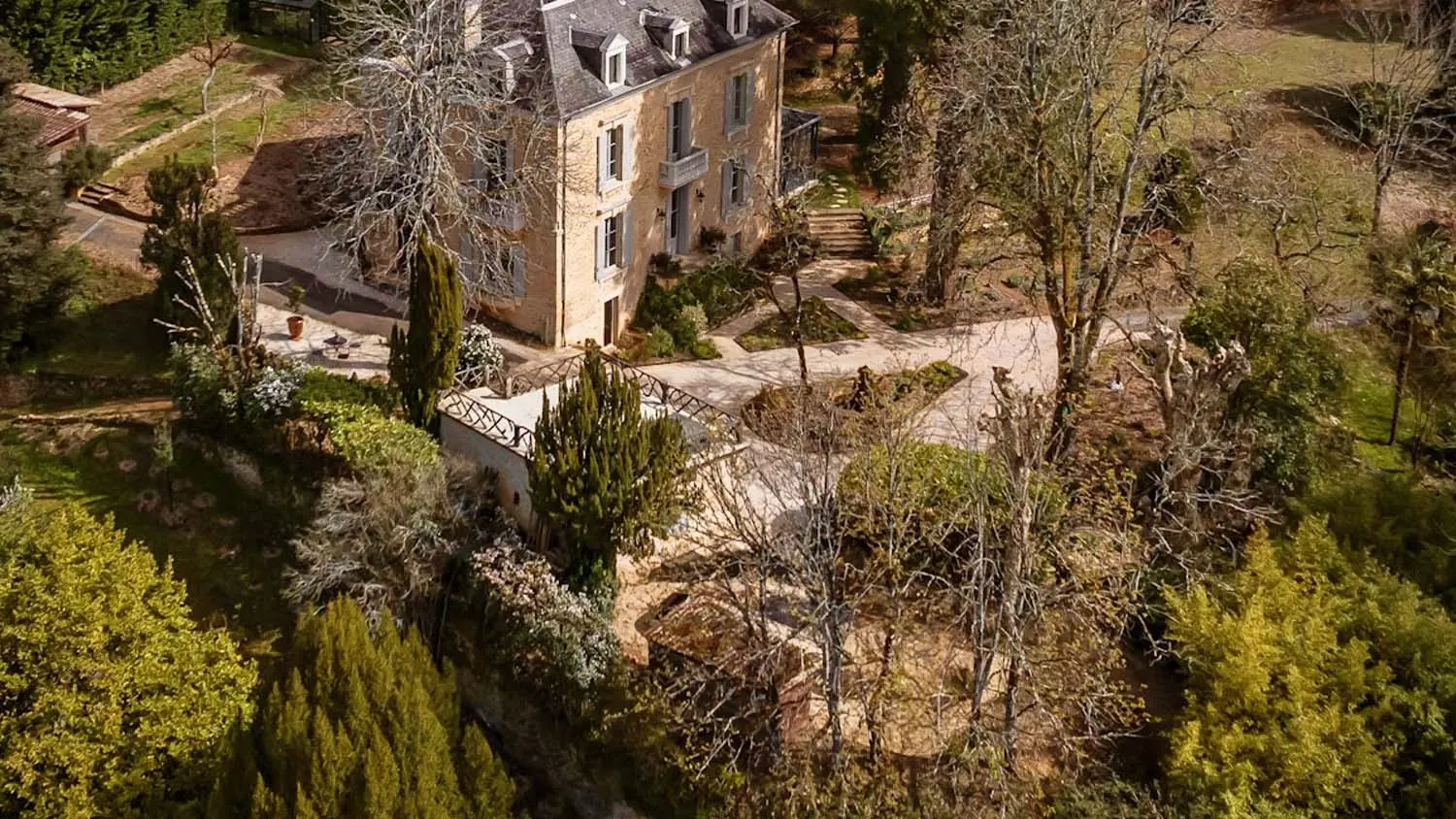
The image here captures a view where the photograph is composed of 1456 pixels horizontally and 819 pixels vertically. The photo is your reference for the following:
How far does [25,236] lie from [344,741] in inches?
761

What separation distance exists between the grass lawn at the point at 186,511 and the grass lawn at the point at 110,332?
254cm

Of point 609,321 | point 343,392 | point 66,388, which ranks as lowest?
point 66,388

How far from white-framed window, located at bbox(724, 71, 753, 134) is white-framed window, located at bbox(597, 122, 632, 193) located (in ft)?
16.8

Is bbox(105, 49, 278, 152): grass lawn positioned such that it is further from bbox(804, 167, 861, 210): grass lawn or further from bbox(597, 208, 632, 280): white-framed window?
bbox(804, 167, 861, 210): grass lawn

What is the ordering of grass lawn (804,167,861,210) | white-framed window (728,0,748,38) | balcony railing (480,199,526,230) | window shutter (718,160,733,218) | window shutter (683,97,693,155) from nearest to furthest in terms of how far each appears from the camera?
1. balcony railing (480,199,526,230)
2. window shutter (683,97,693,155)
3. white-framed window (728,0,748,38)
4. window shutter (718,160,733,218)
5. grass lawn (804,167,861,210)

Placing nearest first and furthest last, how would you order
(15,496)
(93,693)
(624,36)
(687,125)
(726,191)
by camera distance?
(93,693), (15,496), (624,36), (687,125), (726,191)

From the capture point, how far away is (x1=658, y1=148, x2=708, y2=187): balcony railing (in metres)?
44.1

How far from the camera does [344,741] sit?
27469mm

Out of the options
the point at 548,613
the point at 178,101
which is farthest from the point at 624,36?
the point at 178,101

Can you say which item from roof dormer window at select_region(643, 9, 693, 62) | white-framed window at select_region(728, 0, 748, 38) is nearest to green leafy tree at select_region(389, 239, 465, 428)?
roof dormer window at select_region(643, 9, 693, 62)

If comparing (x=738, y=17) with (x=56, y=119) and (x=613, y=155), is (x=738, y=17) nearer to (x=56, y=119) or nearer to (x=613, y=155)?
(x=613, y=155)

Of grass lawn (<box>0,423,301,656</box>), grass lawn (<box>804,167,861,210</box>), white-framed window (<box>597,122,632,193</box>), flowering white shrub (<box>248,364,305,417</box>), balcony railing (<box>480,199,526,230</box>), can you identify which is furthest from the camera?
grass lawn (<box>804,167,861,210</box>)

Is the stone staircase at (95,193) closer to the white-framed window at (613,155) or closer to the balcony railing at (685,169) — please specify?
the white-framed window at (613,155)

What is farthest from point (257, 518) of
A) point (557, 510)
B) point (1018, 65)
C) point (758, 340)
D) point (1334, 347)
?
point (1334, 347)
